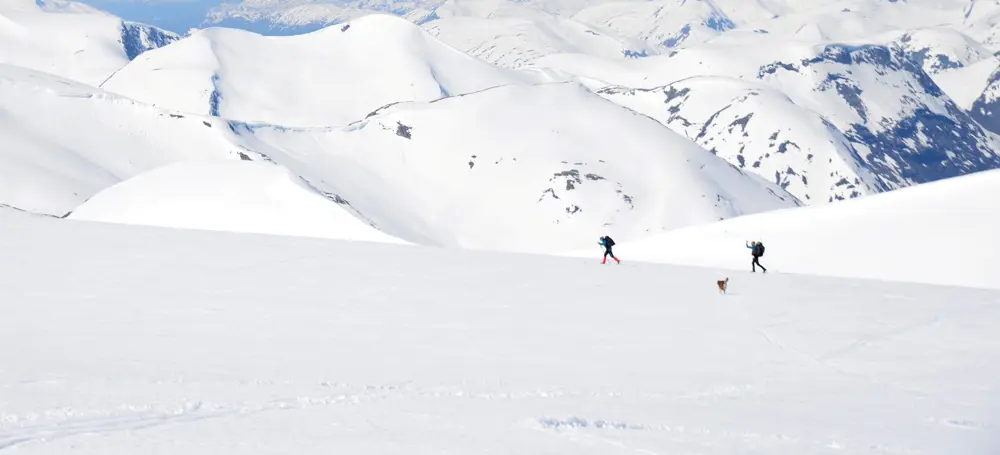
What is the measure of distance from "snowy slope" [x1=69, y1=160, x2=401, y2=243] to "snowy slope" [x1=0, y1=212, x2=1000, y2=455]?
4284cm

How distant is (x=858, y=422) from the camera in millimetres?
14773

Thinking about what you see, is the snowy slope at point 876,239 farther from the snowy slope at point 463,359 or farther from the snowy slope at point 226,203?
the snowy slope at point 226,203

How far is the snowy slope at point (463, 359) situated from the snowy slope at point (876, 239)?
15.8 m

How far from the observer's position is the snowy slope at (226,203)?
8019cm

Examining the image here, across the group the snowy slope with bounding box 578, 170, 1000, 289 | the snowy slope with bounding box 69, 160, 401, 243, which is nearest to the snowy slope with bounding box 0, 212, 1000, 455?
the snowy slope with bounding box 578, 170, 1000, 289

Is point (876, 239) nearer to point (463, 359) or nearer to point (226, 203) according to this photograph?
point (463, 359)

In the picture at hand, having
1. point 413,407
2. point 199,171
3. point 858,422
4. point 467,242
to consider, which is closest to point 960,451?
point 858,422

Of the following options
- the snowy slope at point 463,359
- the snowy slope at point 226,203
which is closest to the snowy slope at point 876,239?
the snowy slope at point 463,359

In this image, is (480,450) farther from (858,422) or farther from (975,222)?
(975,222)

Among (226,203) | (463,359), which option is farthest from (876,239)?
(226,203)

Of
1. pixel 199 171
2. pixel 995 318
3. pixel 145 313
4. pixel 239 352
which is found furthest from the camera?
pixel 199 171

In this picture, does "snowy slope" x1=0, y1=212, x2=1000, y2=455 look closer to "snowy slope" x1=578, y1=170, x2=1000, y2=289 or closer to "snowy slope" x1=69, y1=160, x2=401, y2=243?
"snowy slope" x1=578, y1=170, x2=1000, y2=289

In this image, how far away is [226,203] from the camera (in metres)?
89.1

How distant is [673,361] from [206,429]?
9.69 m
